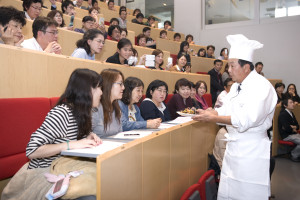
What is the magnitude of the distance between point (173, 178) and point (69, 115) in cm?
77

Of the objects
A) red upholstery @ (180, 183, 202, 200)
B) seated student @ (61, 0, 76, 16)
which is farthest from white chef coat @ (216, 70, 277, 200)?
seated student @ (61, 0, 76, 16)

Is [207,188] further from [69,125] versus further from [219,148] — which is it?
[69,125]

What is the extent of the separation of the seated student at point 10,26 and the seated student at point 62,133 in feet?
2.89

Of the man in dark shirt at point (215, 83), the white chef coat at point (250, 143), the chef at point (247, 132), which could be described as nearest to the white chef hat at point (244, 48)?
the chef at point (247, 132)

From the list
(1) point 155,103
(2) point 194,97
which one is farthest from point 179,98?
(2) point 194,97

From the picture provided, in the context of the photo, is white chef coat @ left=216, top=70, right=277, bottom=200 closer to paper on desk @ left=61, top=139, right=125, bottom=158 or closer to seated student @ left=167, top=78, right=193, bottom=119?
paper on desk @ left=61, top=139, right=125, bottom=158

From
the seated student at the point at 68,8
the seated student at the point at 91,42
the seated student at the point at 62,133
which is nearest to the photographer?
the seated student at the point at 62,133

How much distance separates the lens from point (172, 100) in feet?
10.0

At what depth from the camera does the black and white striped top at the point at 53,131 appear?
1213 mm

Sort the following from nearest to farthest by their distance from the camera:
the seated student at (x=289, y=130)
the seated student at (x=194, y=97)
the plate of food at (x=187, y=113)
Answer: the plate of food at (x=187, y=113), the seated student at (x=194, y=97), the seated student at (x=289, y=130)

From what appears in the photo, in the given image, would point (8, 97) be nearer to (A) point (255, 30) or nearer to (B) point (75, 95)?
(B) point (75, 95)

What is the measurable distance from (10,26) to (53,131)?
120cm

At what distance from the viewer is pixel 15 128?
4.93ft

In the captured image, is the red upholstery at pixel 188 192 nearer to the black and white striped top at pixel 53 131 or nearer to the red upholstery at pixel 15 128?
the black and white striped top at pixel 53 131
